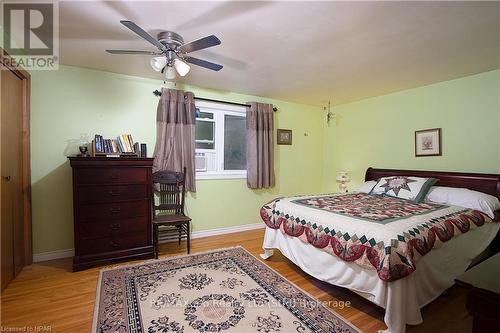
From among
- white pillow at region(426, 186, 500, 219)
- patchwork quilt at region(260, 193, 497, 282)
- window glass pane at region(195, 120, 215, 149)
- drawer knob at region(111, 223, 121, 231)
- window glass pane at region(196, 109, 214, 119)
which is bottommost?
drawer knob at region(111, 223, 121, 231)

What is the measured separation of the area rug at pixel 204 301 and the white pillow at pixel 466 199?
2.00 metres

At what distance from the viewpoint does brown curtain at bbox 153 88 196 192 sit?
332 centimetres

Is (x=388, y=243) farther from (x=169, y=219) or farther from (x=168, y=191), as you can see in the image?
(x=168, y=191)

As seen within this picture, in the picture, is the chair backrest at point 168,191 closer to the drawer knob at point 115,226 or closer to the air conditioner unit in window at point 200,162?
the air conditioner unit in window at point 200,162

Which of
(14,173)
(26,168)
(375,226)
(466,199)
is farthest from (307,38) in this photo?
(26,168)

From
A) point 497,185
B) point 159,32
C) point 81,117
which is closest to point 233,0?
point 159,32

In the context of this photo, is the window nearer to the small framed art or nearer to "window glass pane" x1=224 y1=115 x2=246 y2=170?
"window glass pane" x1=224 y1=115 x2=246 y2=170

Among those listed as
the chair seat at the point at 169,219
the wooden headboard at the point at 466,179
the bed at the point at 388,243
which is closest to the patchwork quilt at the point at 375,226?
the bed at the point at 388,243

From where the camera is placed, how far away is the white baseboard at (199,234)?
280 cm

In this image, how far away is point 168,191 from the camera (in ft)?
10.8

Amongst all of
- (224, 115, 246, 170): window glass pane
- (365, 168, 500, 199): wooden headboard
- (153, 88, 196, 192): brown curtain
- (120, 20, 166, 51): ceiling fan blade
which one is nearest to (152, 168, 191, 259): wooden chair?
→ (153, 88, 196, 192): brown curtain

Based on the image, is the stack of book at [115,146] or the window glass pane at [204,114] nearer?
the stack of book at [115,146]

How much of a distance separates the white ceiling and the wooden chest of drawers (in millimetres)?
1255

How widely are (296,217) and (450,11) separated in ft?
6.94
